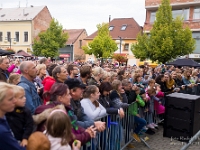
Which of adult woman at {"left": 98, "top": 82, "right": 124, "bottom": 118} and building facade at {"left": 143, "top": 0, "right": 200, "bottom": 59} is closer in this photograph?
adult woman at {"left": 98, "top": 82, "right": 124, "bottom": 118}

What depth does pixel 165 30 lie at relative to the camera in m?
21.7

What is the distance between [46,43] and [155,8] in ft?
54.7

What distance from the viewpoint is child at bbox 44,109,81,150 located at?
2471 mm

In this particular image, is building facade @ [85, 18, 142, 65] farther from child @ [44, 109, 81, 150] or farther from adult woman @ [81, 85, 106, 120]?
child @ [44, 109, 81, 150]

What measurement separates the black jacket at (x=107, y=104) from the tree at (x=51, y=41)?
3073 cm

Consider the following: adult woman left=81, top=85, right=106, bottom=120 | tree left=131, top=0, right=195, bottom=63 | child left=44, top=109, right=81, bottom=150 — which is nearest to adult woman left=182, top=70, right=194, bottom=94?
adult woman left=81, top=85, right=106, bottom=120

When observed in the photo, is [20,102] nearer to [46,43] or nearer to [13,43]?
[46,43]

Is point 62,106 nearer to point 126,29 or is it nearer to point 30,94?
point 30,94

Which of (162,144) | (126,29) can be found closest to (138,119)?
(162,144)

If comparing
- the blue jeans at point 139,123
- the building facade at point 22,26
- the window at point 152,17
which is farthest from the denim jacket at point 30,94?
the building facade at point 22,26

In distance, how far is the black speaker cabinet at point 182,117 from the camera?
5.62 m

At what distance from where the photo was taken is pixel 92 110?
153 inches

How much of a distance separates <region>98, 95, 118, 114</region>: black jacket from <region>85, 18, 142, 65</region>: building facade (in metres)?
32.6

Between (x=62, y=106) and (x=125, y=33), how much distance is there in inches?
1478
